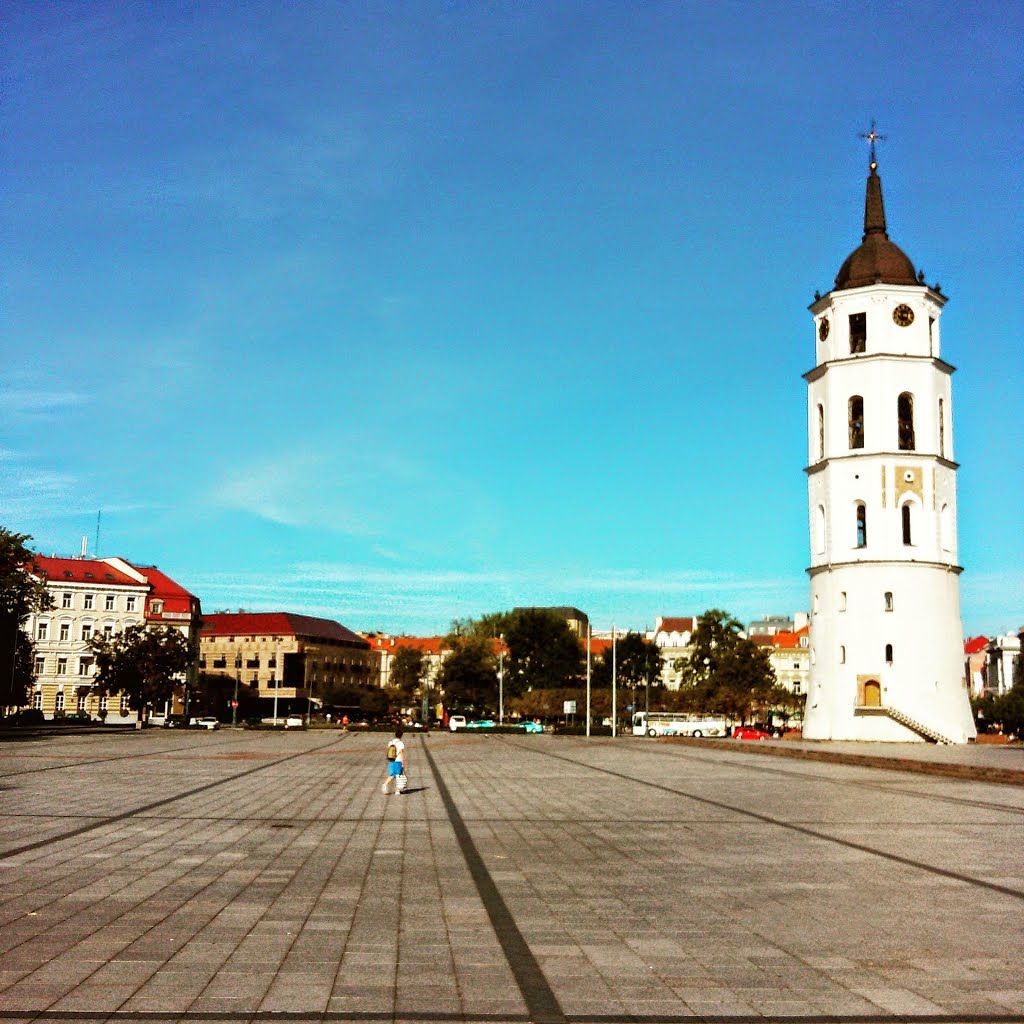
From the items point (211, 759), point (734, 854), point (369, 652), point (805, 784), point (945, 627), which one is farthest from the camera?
point (369, 652)

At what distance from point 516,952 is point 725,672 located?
8243 centimetres

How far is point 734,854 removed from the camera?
1376cm

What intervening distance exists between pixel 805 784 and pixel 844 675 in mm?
32406

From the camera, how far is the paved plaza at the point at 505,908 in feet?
23.1

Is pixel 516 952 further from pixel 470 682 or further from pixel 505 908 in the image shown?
pixel 470 682

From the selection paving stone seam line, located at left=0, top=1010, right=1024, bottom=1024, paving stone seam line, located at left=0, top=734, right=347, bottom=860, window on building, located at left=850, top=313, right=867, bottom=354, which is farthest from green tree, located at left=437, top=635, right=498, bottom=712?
paving stone seam line, located at left=0, top=1010, right=1024, bottom=1024

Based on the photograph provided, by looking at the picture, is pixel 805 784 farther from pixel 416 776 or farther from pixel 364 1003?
pixel 364 1003

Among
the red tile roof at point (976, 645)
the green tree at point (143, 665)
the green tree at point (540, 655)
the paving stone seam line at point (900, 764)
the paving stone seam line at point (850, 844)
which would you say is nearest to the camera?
the paving stone seam line at point (850, 844)

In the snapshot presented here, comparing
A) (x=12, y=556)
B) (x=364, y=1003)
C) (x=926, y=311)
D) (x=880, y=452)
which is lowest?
(x=364, y=1003)

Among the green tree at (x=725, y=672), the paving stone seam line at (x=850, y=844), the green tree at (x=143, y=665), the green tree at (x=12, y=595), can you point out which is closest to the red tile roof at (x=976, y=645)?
the green tree at (x=725, y=672)

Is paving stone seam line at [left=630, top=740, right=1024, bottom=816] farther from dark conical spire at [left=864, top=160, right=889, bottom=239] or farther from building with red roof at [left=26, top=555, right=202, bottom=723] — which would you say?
building with red roof at [left=26, top=555, right=202, bottom=723]

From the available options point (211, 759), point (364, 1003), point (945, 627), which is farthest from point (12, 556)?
point (364, 1003)

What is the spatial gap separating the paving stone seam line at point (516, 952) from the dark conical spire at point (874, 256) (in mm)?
50687

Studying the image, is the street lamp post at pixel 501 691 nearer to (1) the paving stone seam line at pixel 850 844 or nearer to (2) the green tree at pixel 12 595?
(2) the green tree at pixel 12 595
